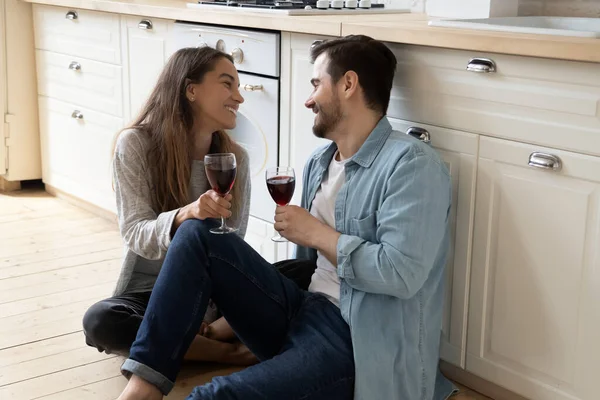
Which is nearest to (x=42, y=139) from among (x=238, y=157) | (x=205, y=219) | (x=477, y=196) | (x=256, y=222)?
(x=256, y=222)

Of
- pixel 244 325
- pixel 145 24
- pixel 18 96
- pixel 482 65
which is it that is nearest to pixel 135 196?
pixel 244 325

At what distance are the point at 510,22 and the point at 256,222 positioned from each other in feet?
3.26

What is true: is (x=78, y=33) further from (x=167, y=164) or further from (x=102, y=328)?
(x=102, y=328)

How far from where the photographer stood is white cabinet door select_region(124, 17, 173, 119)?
3084 millimetres

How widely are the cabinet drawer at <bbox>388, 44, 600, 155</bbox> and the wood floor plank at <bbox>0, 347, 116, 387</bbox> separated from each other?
3.49ft

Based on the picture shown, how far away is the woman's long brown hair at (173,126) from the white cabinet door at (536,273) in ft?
2.42

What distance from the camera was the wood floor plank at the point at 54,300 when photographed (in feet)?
8.82

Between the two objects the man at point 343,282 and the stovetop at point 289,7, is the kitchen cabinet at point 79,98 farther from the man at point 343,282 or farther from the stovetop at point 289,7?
the man at point 343,282

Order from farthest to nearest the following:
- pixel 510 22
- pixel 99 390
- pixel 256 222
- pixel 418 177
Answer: pixel 256 222
pixel 510 22
pixel 99 390
pixel 418 177

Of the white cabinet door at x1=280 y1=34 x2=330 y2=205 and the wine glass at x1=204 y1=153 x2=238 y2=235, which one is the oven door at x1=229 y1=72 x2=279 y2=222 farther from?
the wine glass at x1=204 y1=153 x2=238 y2=235

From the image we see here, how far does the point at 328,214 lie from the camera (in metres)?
2.04

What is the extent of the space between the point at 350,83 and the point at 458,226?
439mm

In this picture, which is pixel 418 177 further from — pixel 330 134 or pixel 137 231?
pixel 137 231

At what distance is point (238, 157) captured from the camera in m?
2.31
